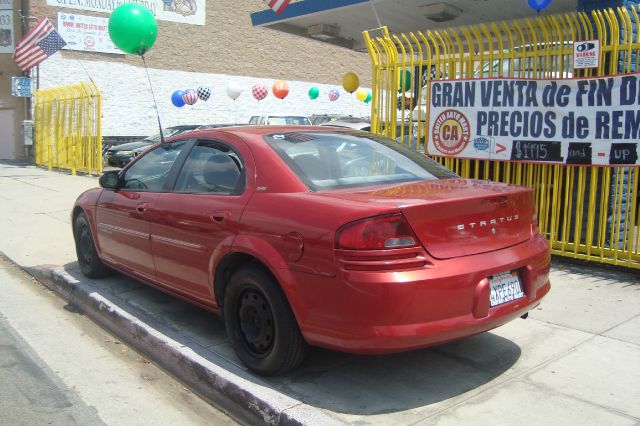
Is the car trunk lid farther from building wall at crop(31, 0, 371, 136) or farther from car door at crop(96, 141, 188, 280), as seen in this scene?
building wall at crop(31, 0, 371, 136)

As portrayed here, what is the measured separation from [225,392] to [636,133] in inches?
178

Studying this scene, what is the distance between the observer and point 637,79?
18.4 feet

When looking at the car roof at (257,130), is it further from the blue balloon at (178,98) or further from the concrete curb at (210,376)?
the blue balloon at (178,98)

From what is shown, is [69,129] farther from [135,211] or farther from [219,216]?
[219,216]

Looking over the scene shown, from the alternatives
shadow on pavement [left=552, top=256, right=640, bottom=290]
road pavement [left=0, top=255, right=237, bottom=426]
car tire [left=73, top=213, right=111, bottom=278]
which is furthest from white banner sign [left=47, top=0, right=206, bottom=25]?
shadow on pavement [left=552, top=256, right=640, bottom=290]

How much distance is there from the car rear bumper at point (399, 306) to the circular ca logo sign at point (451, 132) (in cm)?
373

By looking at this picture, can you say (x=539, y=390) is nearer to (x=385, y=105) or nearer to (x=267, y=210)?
(x=267, y=210)

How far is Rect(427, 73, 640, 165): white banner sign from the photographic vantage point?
19.0 ft

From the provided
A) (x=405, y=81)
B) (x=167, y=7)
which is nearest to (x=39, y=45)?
(x=167, y=7)

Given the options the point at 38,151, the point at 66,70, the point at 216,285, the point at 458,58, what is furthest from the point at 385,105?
the point at 66,70

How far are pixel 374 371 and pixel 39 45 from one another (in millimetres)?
19026

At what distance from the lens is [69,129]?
762 inches

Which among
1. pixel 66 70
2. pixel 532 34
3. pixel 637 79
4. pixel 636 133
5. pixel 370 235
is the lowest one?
pixel 370 235

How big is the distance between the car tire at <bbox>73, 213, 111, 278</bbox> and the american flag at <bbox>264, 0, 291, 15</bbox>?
5818 millimetres
